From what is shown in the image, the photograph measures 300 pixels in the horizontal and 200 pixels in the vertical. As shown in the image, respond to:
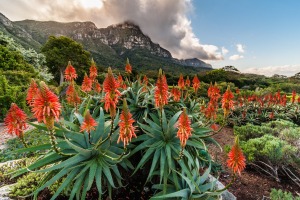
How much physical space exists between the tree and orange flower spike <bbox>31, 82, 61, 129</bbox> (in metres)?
32.6

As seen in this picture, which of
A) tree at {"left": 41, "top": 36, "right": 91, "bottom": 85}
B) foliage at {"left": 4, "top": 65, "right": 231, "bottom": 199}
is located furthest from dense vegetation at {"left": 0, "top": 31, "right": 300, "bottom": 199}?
tree at {"left": 41, "top": 36, "right": 91, "bottom": 85}

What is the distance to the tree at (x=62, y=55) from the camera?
3284 cm

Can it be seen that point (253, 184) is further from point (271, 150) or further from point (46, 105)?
point (46, 105)

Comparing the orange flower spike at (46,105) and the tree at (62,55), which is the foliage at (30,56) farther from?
the orange flower spike at (46,105)

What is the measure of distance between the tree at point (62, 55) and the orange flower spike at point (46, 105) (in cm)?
3261

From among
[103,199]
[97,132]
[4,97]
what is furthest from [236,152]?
[4,97]

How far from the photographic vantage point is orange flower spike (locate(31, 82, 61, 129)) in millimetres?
2129

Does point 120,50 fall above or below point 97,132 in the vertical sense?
above

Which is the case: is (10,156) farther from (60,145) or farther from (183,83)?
(183,83)

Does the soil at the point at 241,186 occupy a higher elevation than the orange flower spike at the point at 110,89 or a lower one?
lower

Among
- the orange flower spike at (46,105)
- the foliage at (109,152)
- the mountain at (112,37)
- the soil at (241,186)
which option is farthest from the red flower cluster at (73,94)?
the mountain at (112,37)

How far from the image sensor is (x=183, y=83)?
510 centimetres

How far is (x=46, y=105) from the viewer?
217 centimetres

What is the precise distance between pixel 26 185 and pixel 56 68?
3381cm
